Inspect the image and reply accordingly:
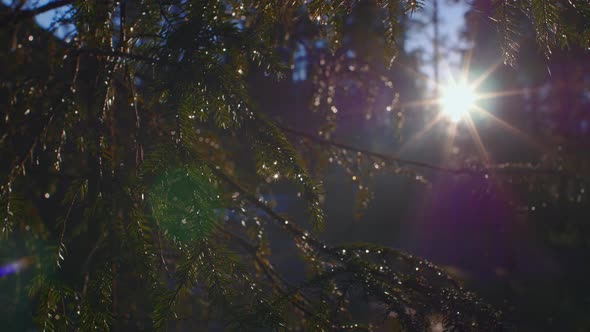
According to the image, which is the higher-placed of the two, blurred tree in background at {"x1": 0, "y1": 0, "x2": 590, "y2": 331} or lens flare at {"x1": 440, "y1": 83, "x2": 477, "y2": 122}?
lens flare at {"x1": 440, "y1": 83, "x2": 477, "y2": 122}

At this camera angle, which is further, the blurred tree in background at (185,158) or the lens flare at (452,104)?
A: the lens flare at (452,104)

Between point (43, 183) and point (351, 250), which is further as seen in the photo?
point (43, 183)

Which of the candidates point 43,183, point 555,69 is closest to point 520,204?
point 43,183

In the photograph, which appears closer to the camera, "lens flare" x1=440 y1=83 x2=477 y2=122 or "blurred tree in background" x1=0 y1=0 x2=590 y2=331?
"blurred tree in background" x1=0 y1=0 x2=590 y2=331

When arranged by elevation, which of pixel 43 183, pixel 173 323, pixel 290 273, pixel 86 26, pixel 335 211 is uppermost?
pixel 335 211

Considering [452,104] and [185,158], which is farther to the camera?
[452,104]

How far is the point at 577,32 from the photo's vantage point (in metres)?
1.50

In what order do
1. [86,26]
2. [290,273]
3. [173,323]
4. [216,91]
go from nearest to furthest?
[216,91], [86,26], [173,323], [290,273]

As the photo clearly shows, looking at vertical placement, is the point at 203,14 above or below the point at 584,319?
below

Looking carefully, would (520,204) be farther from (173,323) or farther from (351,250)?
(173,323)

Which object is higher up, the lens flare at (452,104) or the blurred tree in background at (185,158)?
the lens flare at (452,104)

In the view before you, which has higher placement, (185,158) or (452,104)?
(452,104)

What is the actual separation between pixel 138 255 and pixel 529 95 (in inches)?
540

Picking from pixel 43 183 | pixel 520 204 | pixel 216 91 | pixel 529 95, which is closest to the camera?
pixel 216 91
